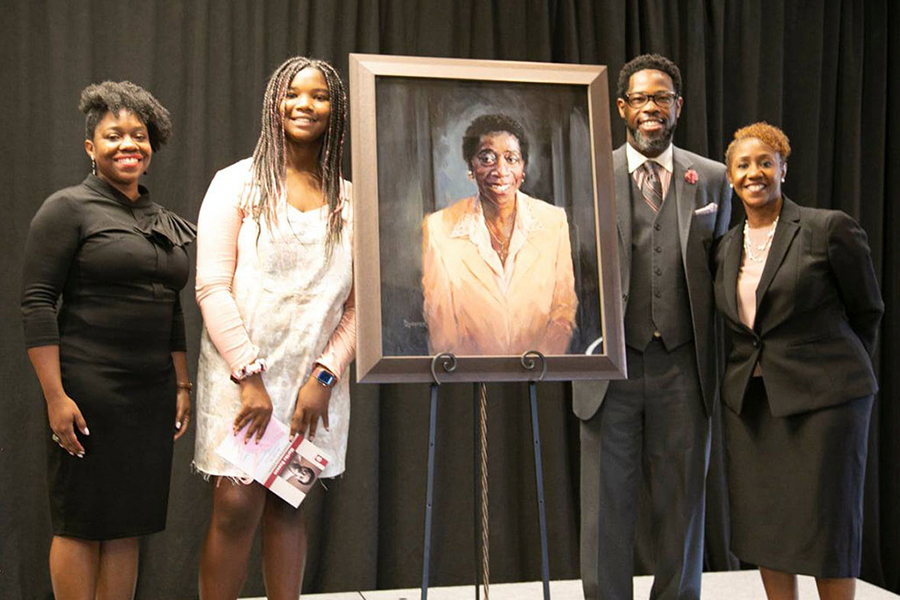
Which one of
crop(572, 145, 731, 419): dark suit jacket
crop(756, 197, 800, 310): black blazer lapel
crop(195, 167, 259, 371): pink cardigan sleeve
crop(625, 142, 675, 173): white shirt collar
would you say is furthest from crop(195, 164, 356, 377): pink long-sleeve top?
crop(756, 197, 800, 310): black blazer lapel

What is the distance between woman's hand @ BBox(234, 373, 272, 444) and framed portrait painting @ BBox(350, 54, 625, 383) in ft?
0.96

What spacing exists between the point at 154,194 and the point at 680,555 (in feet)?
7.76

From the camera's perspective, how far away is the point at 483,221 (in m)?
2.38

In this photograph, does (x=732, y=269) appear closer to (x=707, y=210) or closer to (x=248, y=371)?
(x=707, y=210)

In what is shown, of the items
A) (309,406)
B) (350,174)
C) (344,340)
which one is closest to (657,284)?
(344,340)

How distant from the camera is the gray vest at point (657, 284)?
279cm

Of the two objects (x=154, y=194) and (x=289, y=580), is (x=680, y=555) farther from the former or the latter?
(x=154, y=194)

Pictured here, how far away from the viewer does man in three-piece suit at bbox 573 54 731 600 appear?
2805 mm

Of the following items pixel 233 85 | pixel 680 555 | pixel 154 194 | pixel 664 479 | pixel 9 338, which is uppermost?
pixel 233 85

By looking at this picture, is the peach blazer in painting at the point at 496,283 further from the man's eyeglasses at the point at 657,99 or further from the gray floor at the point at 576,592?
the gray floor at the point at 576,592

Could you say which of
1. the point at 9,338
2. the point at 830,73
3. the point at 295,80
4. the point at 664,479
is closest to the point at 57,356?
the point at 295,80

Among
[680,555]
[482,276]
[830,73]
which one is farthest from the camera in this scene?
[830,73]

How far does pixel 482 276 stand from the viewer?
2.34 m

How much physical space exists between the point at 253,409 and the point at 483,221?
28.3 inches
